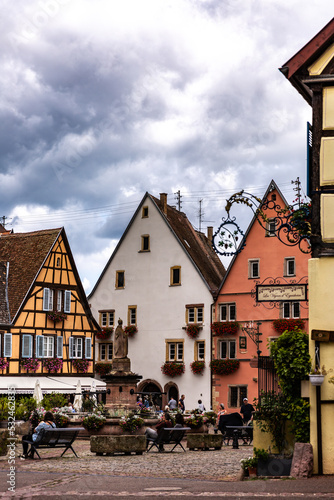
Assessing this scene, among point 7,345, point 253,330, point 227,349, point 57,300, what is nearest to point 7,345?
point 7,345

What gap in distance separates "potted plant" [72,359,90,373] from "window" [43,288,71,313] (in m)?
2.73

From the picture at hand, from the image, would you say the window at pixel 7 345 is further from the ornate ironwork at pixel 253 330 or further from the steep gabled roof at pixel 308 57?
the steep gabled roof at pixel 308 57

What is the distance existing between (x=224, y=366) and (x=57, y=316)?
9.20 meters

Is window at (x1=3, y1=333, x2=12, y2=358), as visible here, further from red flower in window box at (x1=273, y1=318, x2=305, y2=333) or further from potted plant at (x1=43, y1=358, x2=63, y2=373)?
red flower in window box at (x1=273, y1=318, x2=305, y2=333)

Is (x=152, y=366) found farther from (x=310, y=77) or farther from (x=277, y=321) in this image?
(x=310, y=77)

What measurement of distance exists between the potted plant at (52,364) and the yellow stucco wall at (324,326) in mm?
28717

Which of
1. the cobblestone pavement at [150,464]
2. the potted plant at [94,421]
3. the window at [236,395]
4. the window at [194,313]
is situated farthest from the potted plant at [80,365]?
the cobblestone pavement at [150,464]

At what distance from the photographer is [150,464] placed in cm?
1747

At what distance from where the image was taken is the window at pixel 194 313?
149 ft

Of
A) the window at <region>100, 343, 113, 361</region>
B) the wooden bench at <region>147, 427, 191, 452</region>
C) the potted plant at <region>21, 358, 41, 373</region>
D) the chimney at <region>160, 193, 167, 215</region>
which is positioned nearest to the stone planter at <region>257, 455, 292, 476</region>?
the wooden bench at <region>147, 427, 191, 452</region>

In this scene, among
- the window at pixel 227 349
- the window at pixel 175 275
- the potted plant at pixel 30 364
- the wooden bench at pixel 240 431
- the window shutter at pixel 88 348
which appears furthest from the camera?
the window at pixel 175 275

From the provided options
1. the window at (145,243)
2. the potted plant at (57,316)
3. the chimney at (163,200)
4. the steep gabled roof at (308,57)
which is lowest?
the potted plant at (57,316)

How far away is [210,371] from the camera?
145 ft

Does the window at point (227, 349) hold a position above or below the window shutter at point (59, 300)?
below
